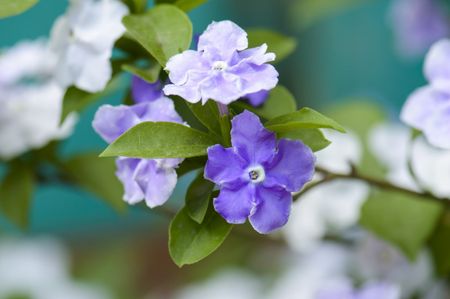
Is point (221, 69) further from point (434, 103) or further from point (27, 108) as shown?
point (27, 108)

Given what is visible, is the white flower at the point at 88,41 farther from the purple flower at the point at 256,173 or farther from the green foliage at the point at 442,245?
the green foliage at the point at 442,245

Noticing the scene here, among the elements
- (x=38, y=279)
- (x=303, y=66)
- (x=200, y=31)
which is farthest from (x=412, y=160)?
(x=303, y=66)

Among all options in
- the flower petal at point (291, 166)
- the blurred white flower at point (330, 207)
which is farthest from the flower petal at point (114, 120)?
the blurred white flower at point (330, 207)

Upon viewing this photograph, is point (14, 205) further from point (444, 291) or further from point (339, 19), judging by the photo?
point (339, 19)

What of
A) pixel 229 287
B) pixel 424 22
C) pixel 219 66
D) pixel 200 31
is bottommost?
pixel 200 31

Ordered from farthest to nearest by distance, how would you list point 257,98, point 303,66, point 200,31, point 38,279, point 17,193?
point 303,66, point 200,31, point 38,279, point 17,193, point 257,98

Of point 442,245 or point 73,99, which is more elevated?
point 73,99
